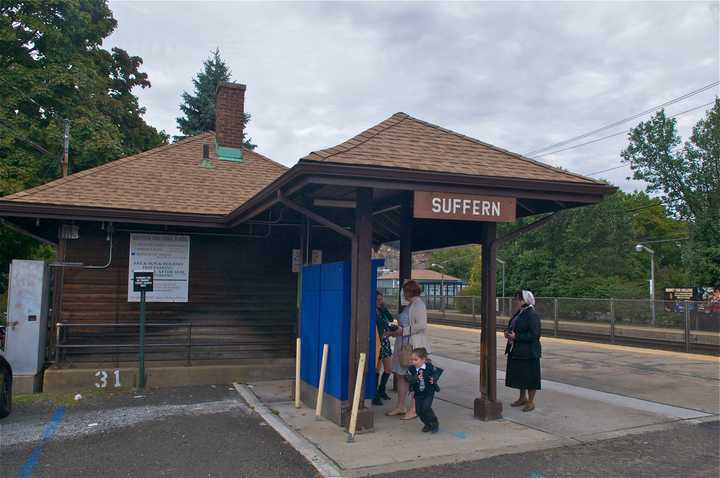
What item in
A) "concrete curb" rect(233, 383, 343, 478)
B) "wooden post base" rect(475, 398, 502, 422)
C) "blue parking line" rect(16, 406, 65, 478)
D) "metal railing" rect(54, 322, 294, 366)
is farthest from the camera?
"metal railing" rect(54, 322, 294, 366)

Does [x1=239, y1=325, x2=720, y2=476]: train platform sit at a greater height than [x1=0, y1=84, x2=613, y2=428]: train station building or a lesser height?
lesser

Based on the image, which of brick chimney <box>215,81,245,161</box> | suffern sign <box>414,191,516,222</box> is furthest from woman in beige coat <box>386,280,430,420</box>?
brick chimney <box>215,81,245,161</box>

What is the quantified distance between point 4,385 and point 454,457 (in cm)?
621

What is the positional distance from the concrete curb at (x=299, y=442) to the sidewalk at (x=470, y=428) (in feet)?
0.26

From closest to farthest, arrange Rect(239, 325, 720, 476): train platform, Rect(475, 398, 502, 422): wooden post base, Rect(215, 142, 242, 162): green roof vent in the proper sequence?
Rect(239, 325, 720, 476): train platform < Rect(475, 398, 502, 422): wooden post base < Rect(215, 142, 242, 162): green roof vent

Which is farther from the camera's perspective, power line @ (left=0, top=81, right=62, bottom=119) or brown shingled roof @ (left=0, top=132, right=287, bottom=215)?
power line @ (left=0, top=81, right=62, bottom=119)

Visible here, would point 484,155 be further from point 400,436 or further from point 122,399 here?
point 122,399

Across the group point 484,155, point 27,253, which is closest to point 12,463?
point 484,155

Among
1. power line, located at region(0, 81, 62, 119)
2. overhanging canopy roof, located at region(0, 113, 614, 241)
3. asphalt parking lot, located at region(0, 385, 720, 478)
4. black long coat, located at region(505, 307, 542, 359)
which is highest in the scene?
power line, located at region(0, 81, 62, 119)

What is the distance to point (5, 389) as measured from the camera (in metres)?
7.92

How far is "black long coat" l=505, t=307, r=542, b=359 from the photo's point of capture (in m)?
7.95

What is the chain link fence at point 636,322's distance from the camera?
17406 millimetres

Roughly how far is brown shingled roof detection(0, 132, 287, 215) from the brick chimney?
0.29m

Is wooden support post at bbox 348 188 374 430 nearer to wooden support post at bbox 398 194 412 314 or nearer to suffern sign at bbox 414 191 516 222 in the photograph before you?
suffern sign at bbox 414 191 516 222
